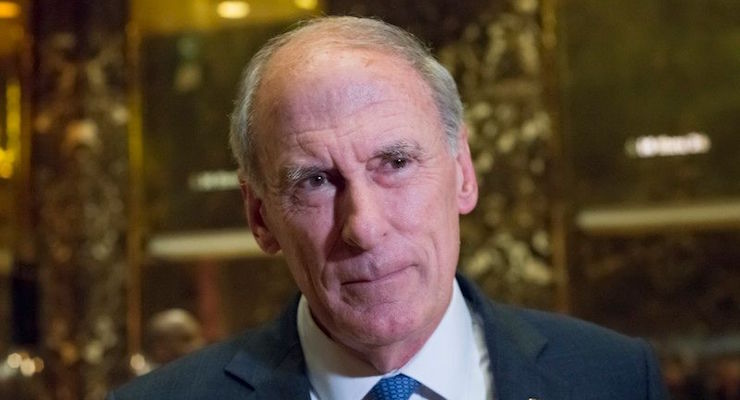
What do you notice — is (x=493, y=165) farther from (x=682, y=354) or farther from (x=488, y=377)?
(x=488, y=377)

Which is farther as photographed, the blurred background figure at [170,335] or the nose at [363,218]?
the blurred background figure at [170,335]

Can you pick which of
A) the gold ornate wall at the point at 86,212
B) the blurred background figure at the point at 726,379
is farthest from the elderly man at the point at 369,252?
the gold ornate wall at the point at 86,212

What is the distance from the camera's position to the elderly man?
190cm

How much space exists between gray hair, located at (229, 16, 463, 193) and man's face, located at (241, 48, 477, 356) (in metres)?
0.03

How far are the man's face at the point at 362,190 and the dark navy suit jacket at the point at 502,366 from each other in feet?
0.45

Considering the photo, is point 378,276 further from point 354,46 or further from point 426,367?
point 354,46

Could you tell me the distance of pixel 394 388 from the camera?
1980 mm

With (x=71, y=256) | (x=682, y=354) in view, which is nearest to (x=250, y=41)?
(x=71, y=256)

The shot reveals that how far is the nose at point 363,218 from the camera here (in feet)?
6.05

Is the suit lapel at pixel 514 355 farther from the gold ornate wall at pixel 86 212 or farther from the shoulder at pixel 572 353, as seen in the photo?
the gold ornate wall at pixel 86 212

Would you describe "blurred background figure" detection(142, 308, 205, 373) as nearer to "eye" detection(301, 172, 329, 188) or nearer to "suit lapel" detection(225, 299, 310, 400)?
"suit lapel" detection(225, 299, 310, 400)

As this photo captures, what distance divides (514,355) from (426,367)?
0.53 ft

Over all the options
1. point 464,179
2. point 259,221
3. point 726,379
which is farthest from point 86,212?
point 464,179

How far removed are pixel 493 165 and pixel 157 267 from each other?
1.34 meters
